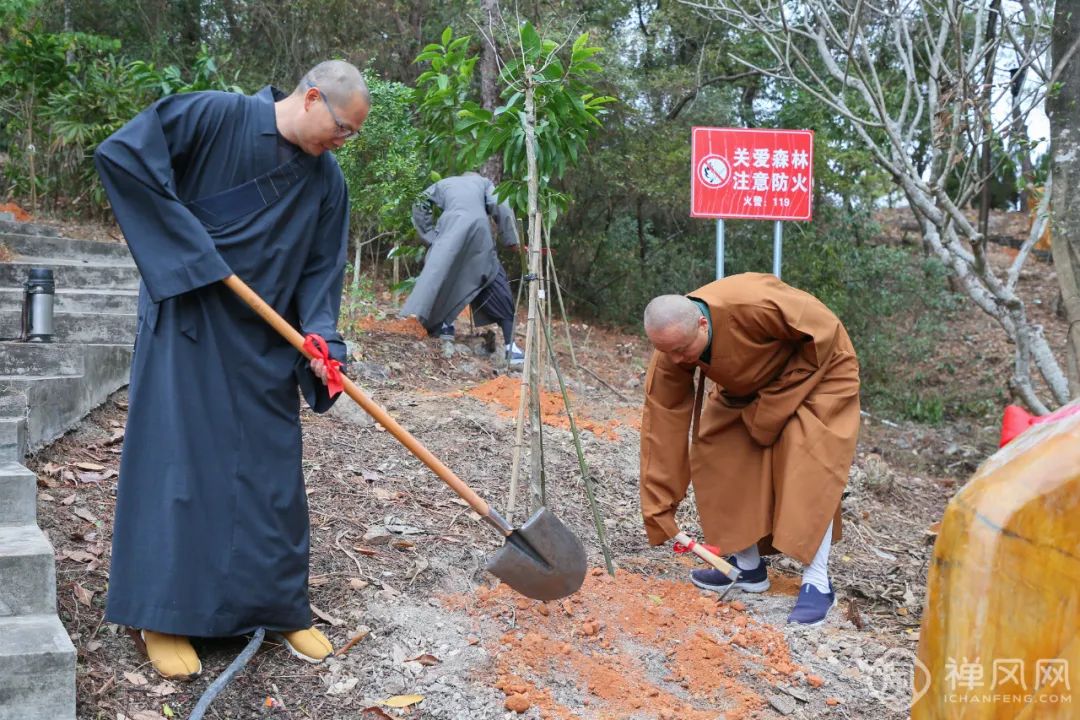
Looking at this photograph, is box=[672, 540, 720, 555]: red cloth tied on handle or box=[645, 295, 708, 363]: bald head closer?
box=[645, 295, 708, 363]: bald head

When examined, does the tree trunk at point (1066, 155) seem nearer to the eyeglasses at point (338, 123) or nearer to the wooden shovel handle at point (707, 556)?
the wooden shovel handle at point (707, 556)

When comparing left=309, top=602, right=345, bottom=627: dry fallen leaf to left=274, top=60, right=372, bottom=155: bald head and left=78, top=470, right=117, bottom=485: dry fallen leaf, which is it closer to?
left=78, top=470, right=117, bottom=485: dry fallen leaf

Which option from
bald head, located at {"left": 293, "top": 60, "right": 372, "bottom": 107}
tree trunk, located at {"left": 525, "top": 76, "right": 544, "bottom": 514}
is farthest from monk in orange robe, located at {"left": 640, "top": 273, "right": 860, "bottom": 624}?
bald head, located at {"left": 293, "top": 60, "right": 372, "bottom": 107}

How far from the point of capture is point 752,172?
732 centimetres

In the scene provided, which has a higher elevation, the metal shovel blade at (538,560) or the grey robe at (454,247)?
the grey robe at (454,247)

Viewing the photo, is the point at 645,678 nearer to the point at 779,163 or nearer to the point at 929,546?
the point at 929,546

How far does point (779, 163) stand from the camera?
7.34m

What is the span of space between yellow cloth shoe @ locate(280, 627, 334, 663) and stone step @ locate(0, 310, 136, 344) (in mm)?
2685

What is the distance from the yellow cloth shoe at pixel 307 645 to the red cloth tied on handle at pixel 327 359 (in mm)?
822

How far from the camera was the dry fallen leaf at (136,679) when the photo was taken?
296cm

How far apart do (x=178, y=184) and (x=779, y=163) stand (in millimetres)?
5191

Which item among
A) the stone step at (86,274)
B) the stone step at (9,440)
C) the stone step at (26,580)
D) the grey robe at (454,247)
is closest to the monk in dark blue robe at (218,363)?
the stone step at (26,580)

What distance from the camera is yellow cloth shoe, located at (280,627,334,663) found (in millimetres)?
3256

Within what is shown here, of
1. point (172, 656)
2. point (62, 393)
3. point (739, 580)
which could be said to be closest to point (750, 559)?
point (739, 580)
